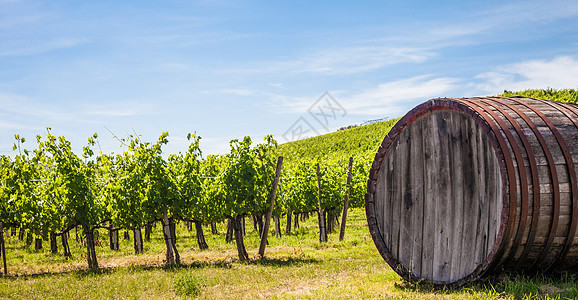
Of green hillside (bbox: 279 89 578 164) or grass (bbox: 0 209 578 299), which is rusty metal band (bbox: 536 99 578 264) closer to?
grass (bbox: 0 209 578 299)

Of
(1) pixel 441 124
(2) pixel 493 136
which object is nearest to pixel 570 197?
(2) pixel 493 136

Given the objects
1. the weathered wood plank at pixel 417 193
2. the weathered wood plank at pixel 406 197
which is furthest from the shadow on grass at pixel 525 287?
the weathered wood plank at pixel 406 197

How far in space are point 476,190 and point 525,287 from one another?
3.99 ft

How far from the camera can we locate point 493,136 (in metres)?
5.11

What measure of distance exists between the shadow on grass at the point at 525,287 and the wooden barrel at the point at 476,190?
0.40 ft

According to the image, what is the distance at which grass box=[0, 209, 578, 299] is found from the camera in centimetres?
533

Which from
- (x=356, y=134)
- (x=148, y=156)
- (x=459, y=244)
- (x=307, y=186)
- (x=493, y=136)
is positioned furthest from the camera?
(x=356, y=134)

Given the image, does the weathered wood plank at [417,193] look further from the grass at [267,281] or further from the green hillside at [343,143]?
the green hillside at [343,143]

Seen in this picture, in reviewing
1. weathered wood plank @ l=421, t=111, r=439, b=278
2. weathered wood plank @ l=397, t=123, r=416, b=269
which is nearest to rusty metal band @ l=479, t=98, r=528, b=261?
weathered wood plank @ l=421, t=111, r=439, b=278

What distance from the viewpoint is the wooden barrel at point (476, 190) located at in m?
4.82

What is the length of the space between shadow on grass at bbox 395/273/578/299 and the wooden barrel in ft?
0.40

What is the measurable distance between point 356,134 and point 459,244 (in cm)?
6203

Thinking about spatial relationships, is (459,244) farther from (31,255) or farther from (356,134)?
(356,134)

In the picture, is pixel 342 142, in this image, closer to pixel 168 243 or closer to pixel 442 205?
pixel 168 243
